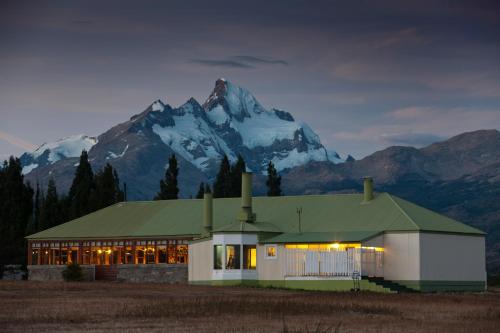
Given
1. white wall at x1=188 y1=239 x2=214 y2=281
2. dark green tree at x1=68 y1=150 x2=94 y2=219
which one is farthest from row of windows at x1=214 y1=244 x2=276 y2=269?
dark green tree at x1=68 y1=150 x2=94 y2=219

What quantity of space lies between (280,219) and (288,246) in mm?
8406

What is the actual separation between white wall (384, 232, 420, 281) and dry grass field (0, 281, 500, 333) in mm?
19656

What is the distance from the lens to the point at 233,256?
92.0m

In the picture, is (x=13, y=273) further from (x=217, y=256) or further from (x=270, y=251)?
(x=270, y=251)

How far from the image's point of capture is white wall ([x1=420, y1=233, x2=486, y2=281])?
8731 centimetres

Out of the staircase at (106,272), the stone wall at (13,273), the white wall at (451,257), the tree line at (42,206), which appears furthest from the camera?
the tree line at (42,206)

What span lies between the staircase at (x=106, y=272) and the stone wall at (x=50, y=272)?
50 cm

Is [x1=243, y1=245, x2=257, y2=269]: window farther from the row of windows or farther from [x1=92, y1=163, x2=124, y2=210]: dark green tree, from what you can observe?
[x1=92, y1=163, x2=124, y2=210]: dark green tree

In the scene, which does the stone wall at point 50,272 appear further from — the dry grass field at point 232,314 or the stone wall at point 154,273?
the dry grass field at point 232,314

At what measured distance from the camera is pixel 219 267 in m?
92.3

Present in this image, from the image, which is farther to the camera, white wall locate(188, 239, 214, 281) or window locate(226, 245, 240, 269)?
white wall locate(188, 239, 214, 281)

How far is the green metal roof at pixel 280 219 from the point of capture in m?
90.4

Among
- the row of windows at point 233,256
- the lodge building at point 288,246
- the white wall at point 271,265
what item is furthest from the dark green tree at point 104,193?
the white wall at point 271,265

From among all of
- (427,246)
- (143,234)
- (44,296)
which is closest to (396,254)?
(427,246)
